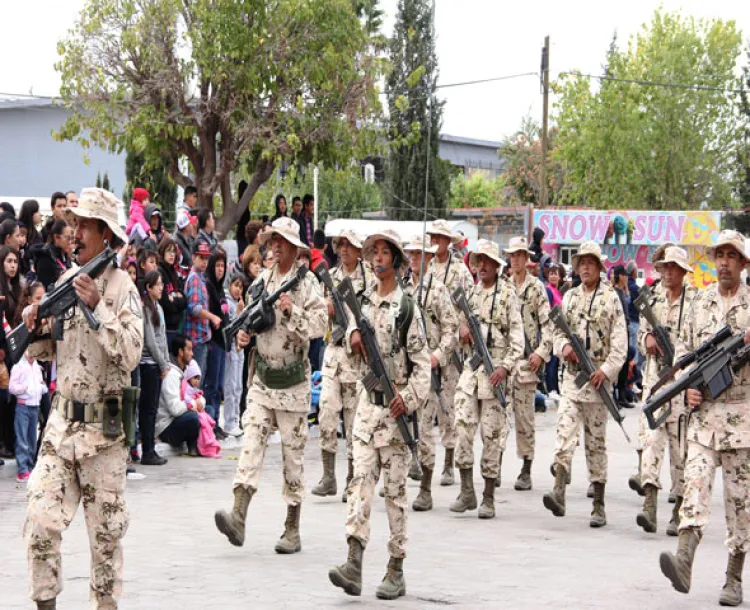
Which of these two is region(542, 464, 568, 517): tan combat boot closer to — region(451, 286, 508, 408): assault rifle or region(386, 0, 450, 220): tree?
region(451, 286, 508, 408): assault rifle

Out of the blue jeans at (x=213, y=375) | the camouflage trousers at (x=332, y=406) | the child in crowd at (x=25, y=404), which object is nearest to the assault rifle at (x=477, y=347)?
the camouflage trousers at (x=332, y=406)

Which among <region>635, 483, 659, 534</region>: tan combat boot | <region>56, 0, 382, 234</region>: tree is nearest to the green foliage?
<region>56, 0, 382, 234</region>: tree

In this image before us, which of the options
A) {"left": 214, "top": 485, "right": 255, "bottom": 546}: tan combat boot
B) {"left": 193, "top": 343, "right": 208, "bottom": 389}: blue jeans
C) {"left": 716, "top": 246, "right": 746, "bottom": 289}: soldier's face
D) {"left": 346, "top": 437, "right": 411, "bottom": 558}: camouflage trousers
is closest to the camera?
{"left": 346, "top": 437, "right": 411, "bottom": 558}: camouflage trousers

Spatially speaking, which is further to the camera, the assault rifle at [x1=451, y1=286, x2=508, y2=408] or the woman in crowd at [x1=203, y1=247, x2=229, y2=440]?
the woman in crowd at [x1=203, y1=247, x2=229, y2=440]

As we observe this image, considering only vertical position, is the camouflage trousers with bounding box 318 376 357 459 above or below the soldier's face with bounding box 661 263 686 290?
below

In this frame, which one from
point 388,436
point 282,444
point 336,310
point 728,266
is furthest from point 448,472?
point 728,266

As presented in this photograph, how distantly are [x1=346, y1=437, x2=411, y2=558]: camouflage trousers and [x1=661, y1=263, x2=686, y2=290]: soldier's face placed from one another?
3926 millimetres

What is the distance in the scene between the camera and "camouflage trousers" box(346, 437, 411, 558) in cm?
802

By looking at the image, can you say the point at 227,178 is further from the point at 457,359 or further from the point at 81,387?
the point at 81,387

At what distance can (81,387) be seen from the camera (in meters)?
6.59

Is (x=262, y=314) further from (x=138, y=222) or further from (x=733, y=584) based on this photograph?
(x=138, y=222)

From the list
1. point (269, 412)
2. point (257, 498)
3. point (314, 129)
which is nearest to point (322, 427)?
point (257, 498)

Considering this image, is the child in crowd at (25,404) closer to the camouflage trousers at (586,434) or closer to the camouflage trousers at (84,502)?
the camouflage trousers at (586,434)

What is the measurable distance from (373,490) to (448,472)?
495cm
